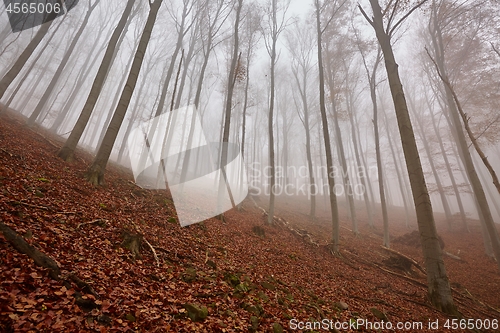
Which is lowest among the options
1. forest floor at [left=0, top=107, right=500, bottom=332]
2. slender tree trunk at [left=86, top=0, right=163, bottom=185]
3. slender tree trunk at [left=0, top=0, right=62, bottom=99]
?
forest floor at [left=0, top=107, right=500, bottom=332]

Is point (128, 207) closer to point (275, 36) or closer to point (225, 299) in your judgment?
point (225, 299)

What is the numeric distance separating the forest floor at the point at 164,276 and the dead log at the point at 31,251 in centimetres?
6

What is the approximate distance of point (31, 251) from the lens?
115 inches

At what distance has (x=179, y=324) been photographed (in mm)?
2912

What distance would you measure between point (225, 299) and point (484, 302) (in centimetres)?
905

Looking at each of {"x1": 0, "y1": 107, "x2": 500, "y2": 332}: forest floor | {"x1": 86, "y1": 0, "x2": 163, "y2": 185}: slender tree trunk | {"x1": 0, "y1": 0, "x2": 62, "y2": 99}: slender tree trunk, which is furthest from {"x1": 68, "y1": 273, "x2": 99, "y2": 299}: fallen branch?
{"x1": 0, "y1": 0, "x2": 62, "y2": 99}: slender tree trunk

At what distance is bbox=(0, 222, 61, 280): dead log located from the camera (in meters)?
2.87

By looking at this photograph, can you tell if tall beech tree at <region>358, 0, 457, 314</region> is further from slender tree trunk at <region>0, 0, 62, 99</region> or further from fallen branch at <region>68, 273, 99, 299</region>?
slender tree trunk at <region>0, 0, 62, 99</region>

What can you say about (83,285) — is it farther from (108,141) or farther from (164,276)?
(108,141)

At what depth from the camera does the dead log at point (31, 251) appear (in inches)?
113

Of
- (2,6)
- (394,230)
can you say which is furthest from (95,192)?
(2,6)

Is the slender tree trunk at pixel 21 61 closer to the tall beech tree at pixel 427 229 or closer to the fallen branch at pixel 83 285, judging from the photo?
the fallen branch at pixel 83 285

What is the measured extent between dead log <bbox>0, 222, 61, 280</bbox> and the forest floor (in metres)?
0.06

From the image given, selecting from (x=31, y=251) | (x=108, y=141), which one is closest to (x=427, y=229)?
(x=31, y=251)
